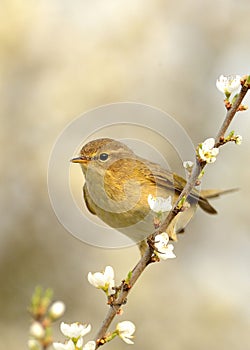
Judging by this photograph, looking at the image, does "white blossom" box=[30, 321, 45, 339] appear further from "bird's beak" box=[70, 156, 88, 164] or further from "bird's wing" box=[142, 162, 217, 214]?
"bird's wing" box=[142, 162, 217, 214]

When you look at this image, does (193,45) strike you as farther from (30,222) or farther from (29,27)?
(30,222)

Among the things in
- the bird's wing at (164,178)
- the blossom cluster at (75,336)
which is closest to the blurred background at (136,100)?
the bird's wing at (164,178)

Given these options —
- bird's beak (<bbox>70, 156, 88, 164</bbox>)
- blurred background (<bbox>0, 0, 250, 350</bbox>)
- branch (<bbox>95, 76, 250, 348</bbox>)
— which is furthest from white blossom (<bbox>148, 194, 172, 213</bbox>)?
blurred background (<bbox>0, 0, 250, 350</bbox>)

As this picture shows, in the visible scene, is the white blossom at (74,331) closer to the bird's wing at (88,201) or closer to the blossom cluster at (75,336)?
the blossom cluster at (75,336)

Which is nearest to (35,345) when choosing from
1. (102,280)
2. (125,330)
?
(125,330)

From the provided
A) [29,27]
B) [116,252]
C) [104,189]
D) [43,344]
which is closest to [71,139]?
[104,189]
